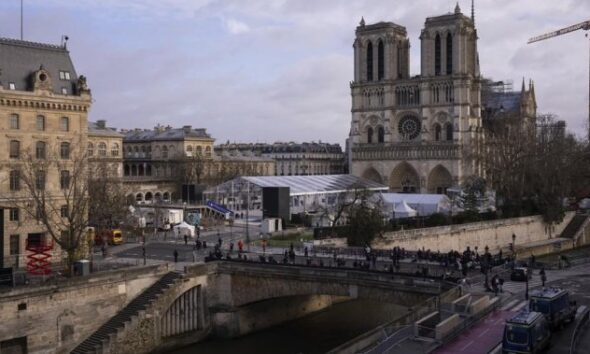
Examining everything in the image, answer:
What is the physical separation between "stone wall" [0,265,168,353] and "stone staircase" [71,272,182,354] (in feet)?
0.96

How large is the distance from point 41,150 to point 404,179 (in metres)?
78.8

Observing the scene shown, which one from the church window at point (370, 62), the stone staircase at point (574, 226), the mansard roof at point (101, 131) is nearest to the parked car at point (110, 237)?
the mansard roof at point (101, 131)

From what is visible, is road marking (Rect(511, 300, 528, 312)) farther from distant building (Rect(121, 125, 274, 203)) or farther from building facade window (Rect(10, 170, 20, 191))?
distant building (Rect(121, 125, 274, 203))

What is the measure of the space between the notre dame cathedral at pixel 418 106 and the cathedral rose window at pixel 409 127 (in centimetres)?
17

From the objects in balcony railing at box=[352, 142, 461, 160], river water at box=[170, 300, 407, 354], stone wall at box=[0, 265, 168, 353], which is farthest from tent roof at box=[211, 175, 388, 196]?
stone wall at box=[0, 265, 168, 353]

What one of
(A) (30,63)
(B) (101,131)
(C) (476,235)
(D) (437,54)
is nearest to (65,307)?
(A) (30,63)

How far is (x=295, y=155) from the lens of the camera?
6683 inches

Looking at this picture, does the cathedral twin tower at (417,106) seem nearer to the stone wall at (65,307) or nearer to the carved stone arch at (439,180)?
the carved stone arch at (439,180)

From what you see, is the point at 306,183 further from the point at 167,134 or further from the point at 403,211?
the point at 167,134

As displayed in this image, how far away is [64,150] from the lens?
1893 inches

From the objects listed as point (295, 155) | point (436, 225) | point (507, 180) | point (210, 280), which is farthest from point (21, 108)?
point (295, 155)

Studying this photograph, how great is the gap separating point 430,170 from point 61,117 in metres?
74.6

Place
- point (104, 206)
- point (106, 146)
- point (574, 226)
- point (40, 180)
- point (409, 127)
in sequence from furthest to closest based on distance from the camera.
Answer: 1. point (409, 127)
2. point (106, 146)
3. point (574, 226)
4. point (104, 206)
5. point (40, 180)

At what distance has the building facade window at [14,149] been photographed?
45250 millimetres
